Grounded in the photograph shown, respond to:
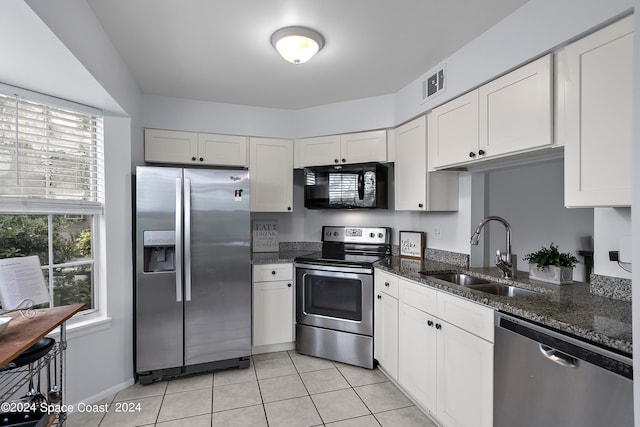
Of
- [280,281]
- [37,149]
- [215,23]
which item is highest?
[215,23]

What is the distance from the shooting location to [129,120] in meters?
2.47

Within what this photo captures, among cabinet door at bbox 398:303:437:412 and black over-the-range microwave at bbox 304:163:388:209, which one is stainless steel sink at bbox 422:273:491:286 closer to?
cabinet door at bbox 398:303:437:412

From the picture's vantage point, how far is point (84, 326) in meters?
2.15

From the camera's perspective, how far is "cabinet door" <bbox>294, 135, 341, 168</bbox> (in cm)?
320

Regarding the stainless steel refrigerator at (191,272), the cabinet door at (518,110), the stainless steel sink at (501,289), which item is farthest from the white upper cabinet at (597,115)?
the stainless steel refrigerator at (191,272)

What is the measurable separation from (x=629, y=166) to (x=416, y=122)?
5.09ft

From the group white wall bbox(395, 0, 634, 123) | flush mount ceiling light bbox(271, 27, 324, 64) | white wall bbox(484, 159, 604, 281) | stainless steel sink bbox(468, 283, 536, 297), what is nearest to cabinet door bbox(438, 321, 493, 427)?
stainless steel sink bbox(468, 283, 536, 297)

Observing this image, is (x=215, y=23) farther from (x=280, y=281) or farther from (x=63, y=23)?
(x=280, y=281)

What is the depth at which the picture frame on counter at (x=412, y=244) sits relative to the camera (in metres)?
2.94

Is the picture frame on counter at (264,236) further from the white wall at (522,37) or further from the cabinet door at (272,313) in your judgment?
the white wall at (522,37)

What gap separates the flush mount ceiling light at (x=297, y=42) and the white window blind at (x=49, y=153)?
1436 millimetres

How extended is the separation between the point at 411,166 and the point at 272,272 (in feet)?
5.13

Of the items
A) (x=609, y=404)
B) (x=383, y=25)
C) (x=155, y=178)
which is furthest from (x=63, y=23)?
(x=609, y=404)

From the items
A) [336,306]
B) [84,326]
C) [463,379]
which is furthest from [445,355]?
[84,326]
